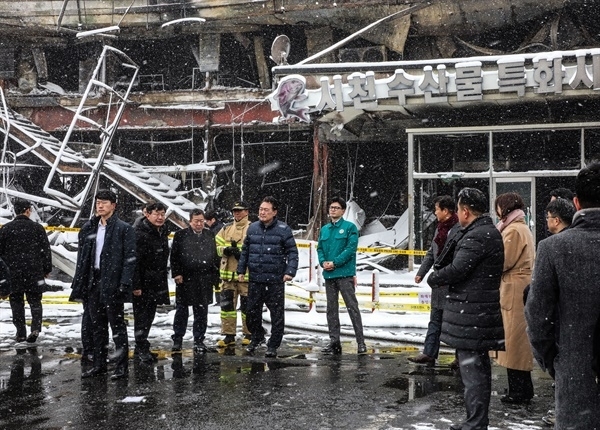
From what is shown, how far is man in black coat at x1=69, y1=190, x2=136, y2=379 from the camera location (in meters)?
8.38

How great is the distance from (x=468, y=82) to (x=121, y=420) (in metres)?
12.7

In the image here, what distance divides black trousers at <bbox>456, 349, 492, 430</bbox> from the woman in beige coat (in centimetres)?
114

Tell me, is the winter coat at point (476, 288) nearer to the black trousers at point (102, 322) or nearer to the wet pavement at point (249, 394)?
the wet pavement at point (249, 394)

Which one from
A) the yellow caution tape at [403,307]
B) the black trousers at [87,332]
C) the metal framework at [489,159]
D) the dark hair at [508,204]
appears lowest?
the yellow caution tape at [403,307]

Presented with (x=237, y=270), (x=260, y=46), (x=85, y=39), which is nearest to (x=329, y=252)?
(x=237, y=270)

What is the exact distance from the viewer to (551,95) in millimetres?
17297

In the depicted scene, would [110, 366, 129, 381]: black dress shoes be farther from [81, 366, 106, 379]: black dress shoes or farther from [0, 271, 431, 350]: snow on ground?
[0, 271, 431, 350]: snow on ground

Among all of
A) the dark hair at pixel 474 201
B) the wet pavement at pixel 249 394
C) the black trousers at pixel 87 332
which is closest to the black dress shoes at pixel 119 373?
the wet pavement at pixel 249 394

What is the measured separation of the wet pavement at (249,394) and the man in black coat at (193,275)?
0.42 metres

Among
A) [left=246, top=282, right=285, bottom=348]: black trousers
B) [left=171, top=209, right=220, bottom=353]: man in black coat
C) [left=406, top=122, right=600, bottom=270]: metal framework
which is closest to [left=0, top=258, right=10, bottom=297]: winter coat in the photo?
[left=171, top=209, right=220, bottom=353]: man in black coat

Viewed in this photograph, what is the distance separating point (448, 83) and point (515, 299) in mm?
11071

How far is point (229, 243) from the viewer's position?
1123cm

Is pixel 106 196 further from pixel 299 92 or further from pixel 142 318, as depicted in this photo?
pixel 299 92

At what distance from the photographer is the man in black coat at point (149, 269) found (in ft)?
31.2
